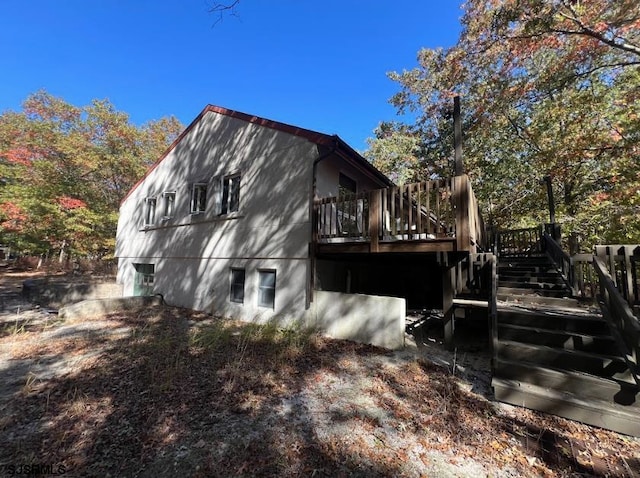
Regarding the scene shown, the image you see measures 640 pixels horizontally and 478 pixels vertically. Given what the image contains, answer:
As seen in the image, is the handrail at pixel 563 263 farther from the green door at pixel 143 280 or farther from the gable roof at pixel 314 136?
the green door at pixel 143 280

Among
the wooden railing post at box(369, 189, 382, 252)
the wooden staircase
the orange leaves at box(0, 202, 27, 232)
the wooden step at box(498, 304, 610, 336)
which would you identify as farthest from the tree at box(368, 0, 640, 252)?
the orange leaves at box(0, 202, 27, 232)

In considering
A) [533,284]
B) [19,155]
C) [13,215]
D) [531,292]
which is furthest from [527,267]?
[19,155]

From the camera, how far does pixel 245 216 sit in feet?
29.8

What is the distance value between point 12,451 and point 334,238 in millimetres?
5892

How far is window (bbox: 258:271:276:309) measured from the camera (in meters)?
8.33

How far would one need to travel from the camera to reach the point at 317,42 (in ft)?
38.2

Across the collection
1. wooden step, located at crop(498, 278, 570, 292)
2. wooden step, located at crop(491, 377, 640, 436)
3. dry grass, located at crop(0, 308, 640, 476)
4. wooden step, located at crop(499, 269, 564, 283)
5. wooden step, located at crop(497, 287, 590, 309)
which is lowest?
dry grass, located at crop(0, 308, 640, 476)

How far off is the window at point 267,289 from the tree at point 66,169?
1686 centimetres

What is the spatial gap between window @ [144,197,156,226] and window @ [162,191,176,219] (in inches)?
51.4

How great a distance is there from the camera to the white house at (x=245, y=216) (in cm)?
765

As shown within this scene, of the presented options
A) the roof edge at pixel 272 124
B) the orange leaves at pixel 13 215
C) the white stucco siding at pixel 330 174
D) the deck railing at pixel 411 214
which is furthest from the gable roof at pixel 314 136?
the orange leaves at pixel 13 215

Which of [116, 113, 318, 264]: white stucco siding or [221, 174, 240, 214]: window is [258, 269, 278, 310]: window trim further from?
[221, 174, 240, 214]: window

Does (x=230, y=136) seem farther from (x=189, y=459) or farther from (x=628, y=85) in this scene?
(x=628, y=85)

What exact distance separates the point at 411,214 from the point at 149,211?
12612 millimetres
